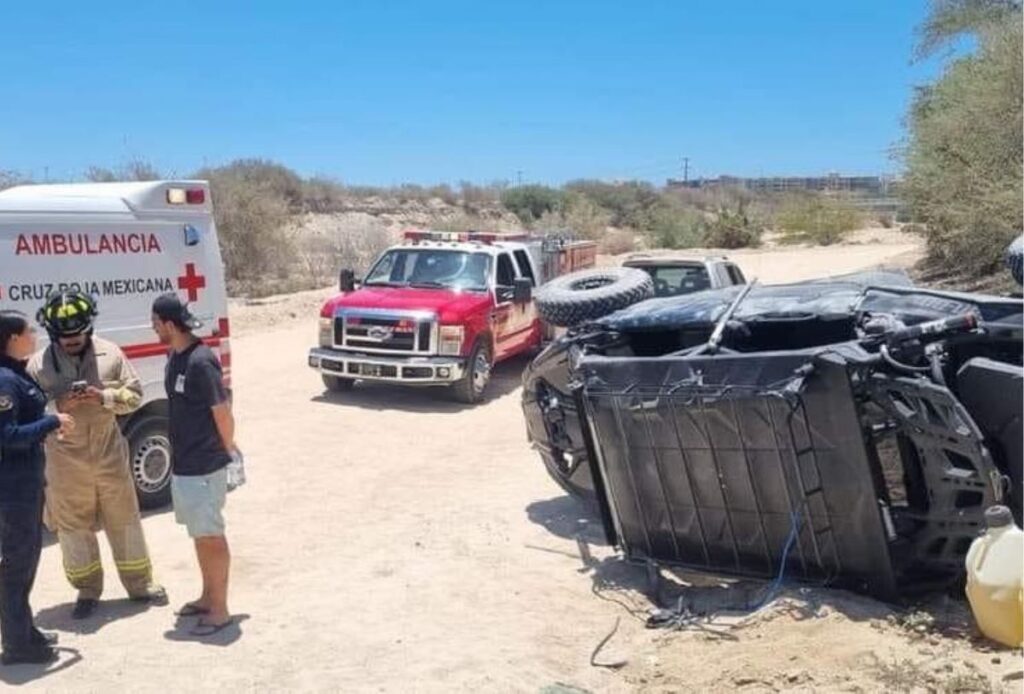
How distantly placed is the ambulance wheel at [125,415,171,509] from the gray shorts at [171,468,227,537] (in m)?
2.31

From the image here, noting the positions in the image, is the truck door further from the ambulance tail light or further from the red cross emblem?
the red cross emblem

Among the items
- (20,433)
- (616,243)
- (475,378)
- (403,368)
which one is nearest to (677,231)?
(616,243)

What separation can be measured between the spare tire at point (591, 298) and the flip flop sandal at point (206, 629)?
15.3 ft

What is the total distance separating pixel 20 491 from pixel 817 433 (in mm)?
3906

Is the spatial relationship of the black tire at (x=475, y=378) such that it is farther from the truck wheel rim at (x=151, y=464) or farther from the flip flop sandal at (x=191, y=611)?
the flip flop sandal at (x=191, y=611)

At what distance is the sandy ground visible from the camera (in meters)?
4.85

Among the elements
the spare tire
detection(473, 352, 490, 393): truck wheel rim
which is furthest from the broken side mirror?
the spare tire

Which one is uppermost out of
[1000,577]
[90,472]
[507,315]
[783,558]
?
[507,315]

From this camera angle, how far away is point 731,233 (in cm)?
5059

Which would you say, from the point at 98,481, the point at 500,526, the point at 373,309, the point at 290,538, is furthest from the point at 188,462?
the point at 373,309

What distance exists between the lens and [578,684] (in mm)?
5039

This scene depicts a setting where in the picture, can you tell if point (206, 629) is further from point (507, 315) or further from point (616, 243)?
point (616, 243)

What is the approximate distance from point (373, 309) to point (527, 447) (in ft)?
10.6

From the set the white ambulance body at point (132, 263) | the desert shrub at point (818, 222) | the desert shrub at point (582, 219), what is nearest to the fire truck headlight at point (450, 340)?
the white ambulance body at point (132, 263)
